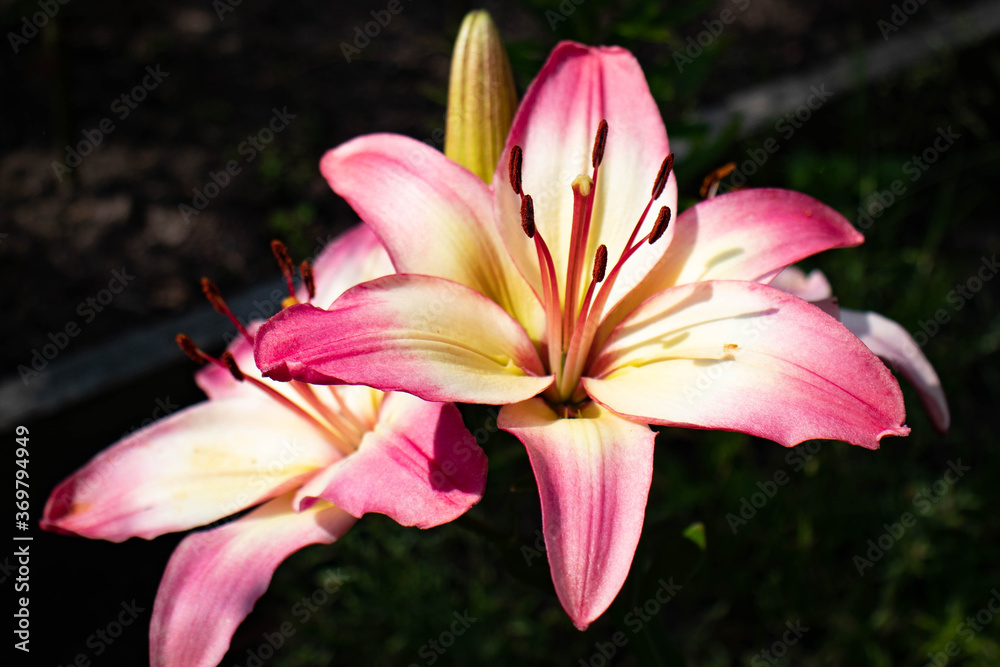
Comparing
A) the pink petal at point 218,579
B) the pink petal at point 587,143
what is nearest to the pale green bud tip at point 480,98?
the pink petal at point 587,143

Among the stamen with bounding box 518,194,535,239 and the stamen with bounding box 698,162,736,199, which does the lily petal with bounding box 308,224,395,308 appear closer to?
the stamen with bounding box 518,194,535,239


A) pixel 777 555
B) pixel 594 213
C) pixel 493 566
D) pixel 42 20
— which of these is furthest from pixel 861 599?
pixel 42 20

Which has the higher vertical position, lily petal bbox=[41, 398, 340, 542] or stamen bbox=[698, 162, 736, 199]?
A: lily petal bbox=[41, 398, 340, 542]

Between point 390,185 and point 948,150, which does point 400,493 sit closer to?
point 390,185

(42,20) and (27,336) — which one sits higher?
(42,20)

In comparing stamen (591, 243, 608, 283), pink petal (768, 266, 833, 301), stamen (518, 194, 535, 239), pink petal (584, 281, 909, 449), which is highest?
stamen (518, 194, 535, 239)

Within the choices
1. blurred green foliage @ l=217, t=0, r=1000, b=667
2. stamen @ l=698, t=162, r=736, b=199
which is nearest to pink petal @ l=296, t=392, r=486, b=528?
stamen @ l=698, t=162, r=736, b=199

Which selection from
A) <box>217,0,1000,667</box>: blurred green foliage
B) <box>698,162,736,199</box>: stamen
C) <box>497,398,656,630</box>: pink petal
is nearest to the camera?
<box>497,398,656,630</box>: pink petal
